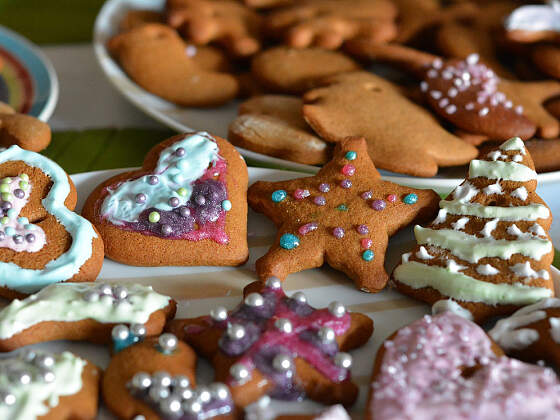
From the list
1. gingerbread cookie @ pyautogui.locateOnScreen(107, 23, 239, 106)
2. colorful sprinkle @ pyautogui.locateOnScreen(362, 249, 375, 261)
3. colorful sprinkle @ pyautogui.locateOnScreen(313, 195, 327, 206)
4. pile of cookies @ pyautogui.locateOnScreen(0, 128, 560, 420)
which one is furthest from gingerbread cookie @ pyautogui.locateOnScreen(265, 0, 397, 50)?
colorful sprinkle @ pyautogui.locateOnScreen(362, 249, 375, 261)

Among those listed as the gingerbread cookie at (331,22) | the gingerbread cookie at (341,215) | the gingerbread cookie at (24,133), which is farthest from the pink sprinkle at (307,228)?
the gingerbread cookie at (331,22)

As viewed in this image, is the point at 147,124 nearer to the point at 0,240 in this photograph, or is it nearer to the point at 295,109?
the point at 295,109

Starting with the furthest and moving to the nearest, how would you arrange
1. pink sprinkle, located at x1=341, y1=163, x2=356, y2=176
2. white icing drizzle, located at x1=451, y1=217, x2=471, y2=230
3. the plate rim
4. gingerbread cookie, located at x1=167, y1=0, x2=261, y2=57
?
gingerbread cookie, located at x1=167, y1=0, x2=261, y2=57 → the plate rim → pink sprinkle, located at x1=341, y1=163, x2=356, y2=176 → white icing drizzle, located at x1=451, y1=217, x2=471, y2=230

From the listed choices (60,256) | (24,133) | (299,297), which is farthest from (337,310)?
(24,133)

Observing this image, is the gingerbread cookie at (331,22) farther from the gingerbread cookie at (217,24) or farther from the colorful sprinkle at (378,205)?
the colorful sprinkle at (378,205)

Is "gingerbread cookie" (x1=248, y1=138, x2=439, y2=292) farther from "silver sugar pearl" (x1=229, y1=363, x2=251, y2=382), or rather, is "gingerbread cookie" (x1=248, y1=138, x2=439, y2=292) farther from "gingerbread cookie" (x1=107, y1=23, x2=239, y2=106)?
"gingerbread cookie" (x1=107, y1=23, x2=239, y2=106)

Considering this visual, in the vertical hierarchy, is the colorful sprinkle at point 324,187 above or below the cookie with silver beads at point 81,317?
above

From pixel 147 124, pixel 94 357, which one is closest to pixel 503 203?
pixel 94 357
